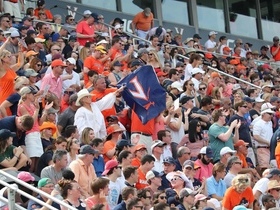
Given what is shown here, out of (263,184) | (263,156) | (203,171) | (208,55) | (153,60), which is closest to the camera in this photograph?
(263,184)

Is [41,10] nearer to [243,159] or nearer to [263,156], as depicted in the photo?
[263,156]

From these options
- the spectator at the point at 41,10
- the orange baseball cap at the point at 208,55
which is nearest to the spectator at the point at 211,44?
the orange baseball cap at the point at 208,55

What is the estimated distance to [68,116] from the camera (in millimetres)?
15570

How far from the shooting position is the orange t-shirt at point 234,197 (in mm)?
14047

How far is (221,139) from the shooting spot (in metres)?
16.9

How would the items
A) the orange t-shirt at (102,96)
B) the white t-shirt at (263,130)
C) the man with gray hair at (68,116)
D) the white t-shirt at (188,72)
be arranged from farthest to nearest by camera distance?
the white t-shirt at (188,72) < the white t-shirt at (263,130) < the orange t-shirt at (102,96) < the man with gray hair at (68,116)

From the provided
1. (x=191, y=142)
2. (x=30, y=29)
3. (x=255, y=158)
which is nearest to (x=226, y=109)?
(x=255, y=158)

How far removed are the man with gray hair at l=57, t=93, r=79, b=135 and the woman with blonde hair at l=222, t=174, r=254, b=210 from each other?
8.93ft

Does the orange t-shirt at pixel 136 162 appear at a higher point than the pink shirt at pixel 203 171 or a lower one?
higher

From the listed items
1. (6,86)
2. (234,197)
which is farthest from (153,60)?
(234,197)

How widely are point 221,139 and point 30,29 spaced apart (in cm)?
528

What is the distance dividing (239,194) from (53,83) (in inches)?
160

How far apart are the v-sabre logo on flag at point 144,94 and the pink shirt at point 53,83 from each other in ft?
3.31

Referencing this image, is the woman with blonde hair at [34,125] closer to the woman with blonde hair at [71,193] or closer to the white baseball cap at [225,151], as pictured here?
the woman with blonde hair at [71,193]
